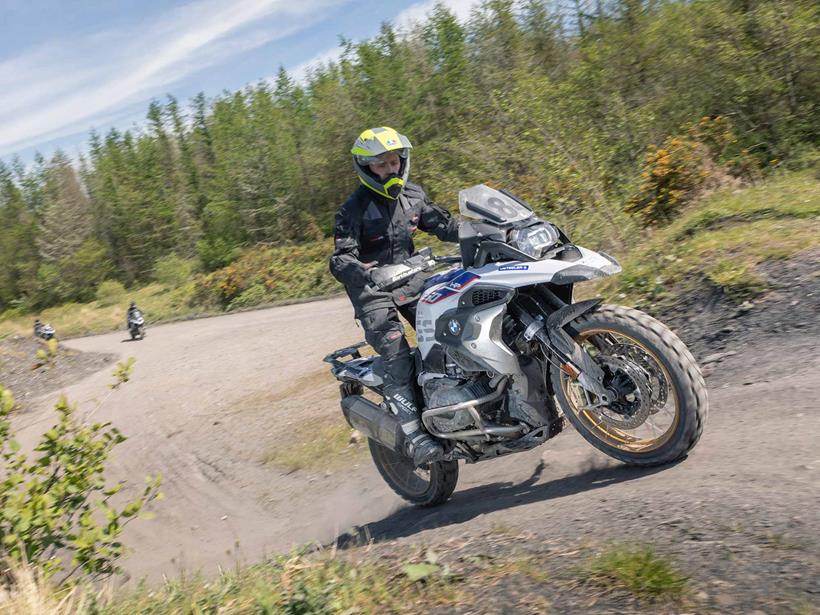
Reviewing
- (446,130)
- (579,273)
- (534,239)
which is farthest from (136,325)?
(579,273)

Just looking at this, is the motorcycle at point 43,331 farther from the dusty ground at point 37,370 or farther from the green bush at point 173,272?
the green bush at point 173,272

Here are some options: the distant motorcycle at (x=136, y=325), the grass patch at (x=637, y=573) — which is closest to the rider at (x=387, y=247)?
the grass patch at (x=637, y=573)

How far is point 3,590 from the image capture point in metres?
3.93

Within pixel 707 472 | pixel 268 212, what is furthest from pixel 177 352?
pixel 268 212

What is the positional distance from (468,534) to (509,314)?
57.0 inches

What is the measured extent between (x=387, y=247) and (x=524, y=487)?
7.08 ft

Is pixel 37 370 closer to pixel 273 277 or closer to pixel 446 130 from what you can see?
pixel 273 277

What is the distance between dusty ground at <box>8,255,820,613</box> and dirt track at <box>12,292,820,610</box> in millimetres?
15

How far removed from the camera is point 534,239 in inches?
182

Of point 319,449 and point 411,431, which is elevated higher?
point 411,431

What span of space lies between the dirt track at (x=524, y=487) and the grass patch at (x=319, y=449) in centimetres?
19

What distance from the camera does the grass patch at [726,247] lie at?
686 centimetres

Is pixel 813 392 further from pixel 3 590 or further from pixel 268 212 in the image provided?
pixel 268 212

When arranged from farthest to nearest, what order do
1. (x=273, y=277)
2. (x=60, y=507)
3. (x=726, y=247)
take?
1. (x=273, y=277)
2. (x=726, y=247)
3. (x=60, y=507)
